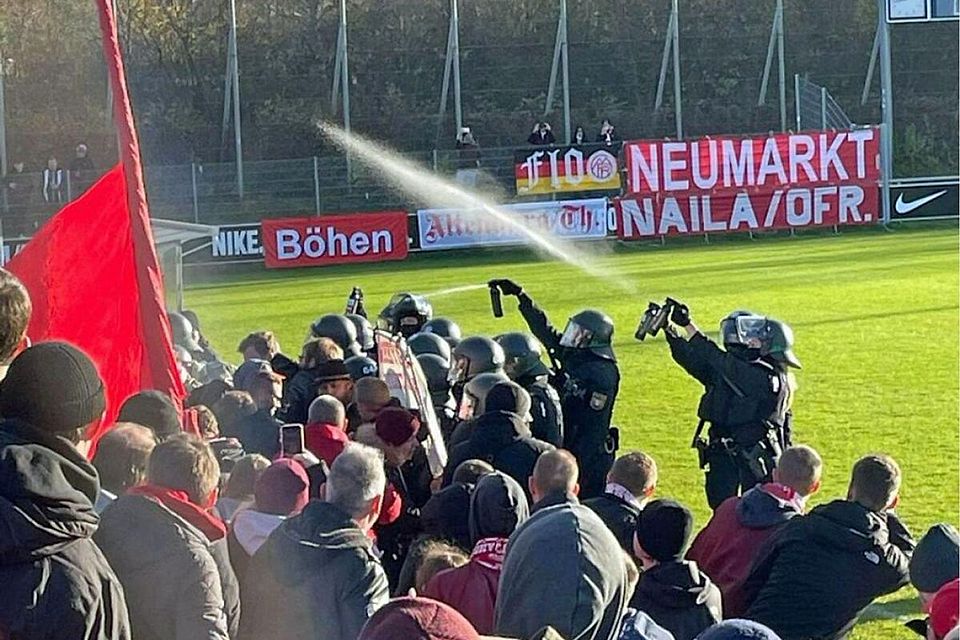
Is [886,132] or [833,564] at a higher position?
[886,132]

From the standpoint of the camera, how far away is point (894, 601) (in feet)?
29.3

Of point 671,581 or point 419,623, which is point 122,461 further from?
point 419,623

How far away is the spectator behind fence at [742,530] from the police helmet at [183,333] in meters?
6.16

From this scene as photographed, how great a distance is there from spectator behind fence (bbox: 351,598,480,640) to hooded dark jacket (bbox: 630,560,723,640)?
101 inches

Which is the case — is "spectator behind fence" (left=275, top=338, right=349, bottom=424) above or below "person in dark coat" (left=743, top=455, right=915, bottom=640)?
above

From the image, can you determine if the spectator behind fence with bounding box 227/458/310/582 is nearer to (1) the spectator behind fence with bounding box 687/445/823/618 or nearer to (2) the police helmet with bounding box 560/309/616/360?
(1) the spectator behind fence with bounding box 687/445/823/618

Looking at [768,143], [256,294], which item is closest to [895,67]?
[768,143]

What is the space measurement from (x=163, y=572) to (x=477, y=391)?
4213mm

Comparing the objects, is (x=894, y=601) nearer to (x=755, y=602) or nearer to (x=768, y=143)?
(x=755, y=602)

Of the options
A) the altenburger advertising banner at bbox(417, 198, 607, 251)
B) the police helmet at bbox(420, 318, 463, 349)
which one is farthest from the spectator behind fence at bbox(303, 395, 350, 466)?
the altenburger advertising banner at bbox(417, 198, 607, 251)

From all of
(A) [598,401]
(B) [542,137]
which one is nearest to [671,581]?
(A) [598,401]

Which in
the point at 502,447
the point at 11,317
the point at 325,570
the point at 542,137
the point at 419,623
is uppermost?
the point at 542,137

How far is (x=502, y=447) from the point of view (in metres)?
7.96

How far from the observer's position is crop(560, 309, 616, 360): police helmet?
10.3 metres
